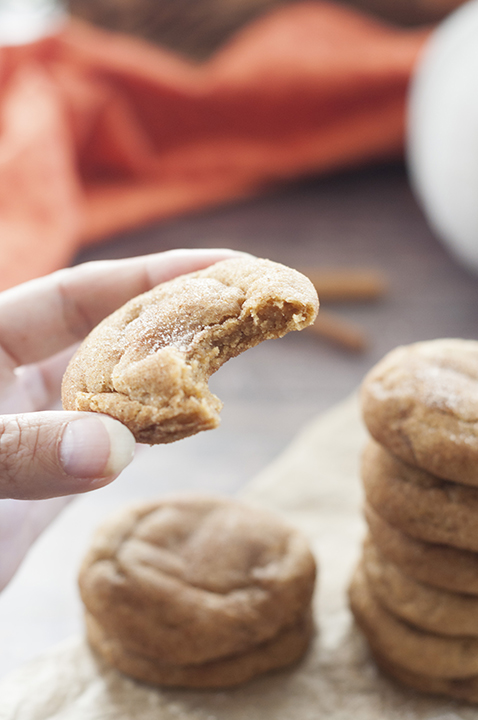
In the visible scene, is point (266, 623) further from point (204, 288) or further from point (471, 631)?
point (204, 288)

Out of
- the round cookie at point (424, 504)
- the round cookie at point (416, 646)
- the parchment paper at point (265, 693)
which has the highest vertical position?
the round cookie at point (424, 504)

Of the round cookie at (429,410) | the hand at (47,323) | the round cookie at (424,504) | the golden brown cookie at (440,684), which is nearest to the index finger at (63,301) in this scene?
the hand at (47,323)

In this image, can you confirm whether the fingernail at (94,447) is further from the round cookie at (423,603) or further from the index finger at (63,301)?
the round cookie at (423,603)

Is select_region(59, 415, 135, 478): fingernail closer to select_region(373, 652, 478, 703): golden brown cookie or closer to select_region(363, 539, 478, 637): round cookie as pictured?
select_region(363, 539, 478, 637): round cookie

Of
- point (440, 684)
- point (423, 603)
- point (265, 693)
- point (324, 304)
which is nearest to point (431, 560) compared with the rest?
point (423, 603)

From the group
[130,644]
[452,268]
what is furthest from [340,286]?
[130,644]

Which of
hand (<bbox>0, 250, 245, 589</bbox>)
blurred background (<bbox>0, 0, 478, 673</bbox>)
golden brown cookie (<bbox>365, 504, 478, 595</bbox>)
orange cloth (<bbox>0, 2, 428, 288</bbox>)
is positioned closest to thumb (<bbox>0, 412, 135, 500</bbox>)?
hand (<bbox>0, 250, 245, 589</bbox>)
